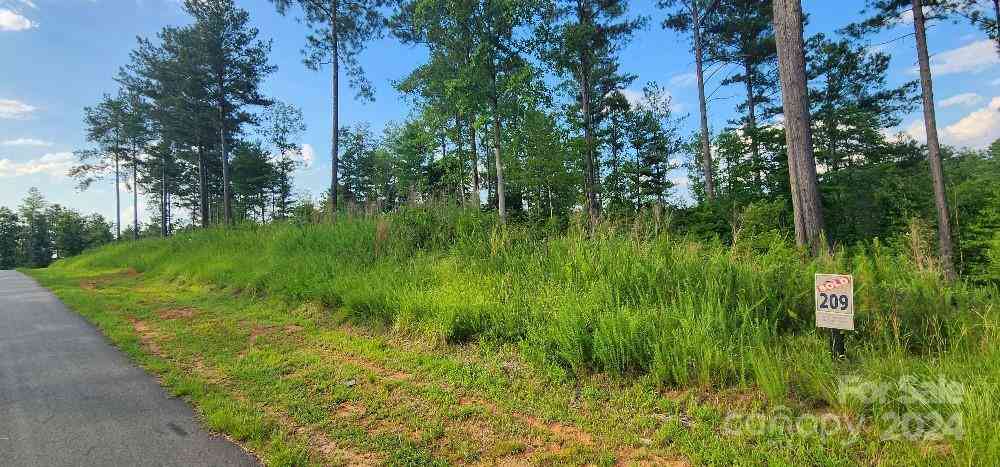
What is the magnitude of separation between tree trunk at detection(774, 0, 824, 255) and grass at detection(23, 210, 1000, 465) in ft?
5.51

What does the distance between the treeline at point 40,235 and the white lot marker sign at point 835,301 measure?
2715 inches

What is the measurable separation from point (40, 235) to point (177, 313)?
235ft

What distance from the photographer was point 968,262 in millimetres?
11312

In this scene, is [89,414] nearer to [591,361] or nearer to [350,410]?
[350,410]

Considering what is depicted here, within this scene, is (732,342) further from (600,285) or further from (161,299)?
(161,299)

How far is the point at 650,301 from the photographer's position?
3.99 m

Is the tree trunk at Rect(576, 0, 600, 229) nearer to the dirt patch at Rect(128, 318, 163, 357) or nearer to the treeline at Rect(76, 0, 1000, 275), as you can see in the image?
the treeline at Rect(76, 0, 1000, 275)

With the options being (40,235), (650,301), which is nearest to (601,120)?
(650,301)

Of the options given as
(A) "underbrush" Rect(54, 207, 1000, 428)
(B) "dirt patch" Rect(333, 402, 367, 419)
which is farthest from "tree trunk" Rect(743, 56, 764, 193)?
(B) "dirt patch" Rect(333, 402, 367, 419)

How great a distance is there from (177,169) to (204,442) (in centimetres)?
4205

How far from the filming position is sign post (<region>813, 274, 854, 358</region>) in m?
2.77

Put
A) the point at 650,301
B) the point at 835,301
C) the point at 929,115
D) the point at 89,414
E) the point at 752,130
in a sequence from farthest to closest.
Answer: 1. the point at 752,130
2. the point at 929,115
3. the point at 650,301
4. the point at 89,414
5. the point at 835,301

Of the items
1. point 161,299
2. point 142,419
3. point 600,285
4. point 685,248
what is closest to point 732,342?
point 600,285

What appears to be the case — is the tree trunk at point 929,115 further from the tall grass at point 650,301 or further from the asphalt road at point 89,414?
the asphalt road at point 89,414
